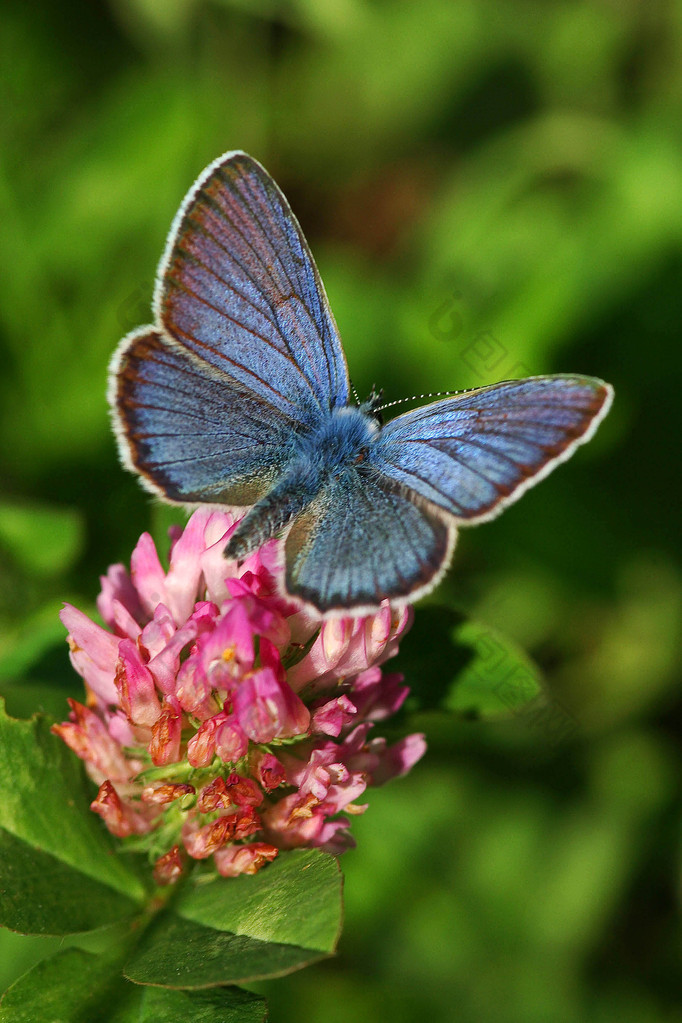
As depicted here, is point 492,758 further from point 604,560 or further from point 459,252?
point 459,252

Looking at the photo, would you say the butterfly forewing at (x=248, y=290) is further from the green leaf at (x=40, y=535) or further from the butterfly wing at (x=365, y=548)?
the green leaf at (x=40, y=535)

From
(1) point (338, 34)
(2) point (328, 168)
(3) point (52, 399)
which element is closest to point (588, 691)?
(3) point (52, 399)

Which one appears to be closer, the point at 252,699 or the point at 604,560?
the point at 252,699

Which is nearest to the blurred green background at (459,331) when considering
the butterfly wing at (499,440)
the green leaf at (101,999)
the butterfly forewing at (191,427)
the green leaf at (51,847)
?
the green leaf at (51,847)

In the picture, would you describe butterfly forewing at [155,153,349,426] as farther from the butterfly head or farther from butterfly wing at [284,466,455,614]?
butterfly wing at [284,466,455,614]

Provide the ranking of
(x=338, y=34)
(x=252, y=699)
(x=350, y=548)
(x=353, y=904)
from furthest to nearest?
1. (x=338, y=34)
2. (x=353, y=904)
3. (x=350, y=548)
4. (x=252, y=699)

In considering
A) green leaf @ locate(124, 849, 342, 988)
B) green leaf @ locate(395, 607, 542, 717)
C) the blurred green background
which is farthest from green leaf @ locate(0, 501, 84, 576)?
green leaf @ locate(124, 849, 342, 988)

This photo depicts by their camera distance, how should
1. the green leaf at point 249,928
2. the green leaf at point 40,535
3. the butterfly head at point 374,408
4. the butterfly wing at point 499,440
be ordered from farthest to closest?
the green leaf at point 40,535, the butterfly head at point 374,408, the butterfly wing at point 499,440, the green leaf at point 249,928
